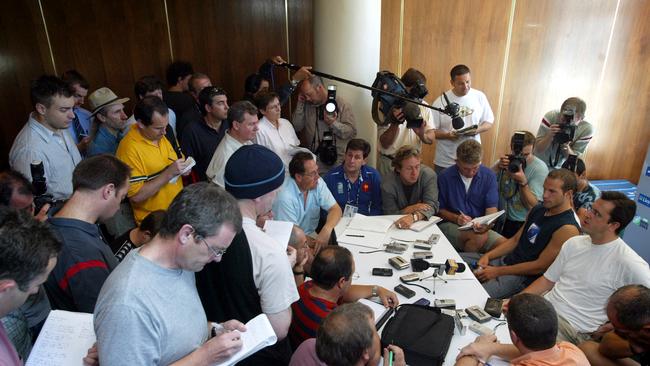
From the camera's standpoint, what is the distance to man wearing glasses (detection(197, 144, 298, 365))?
4.98 ft

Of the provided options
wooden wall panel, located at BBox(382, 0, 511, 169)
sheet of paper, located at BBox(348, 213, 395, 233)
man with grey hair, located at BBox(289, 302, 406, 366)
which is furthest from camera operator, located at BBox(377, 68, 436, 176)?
man with grey hair, located at BBox(289, 302, 406, 366)

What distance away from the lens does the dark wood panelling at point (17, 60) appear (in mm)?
4727

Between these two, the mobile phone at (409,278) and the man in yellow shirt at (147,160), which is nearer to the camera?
the mobile phone at (409,278)

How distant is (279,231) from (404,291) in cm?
82

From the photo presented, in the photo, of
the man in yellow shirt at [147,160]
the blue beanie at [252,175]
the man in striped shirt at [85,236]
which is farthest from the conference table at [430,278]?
the man in striped shirt at [85,236]

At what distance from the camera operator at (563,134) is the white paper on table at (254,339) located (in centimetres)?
353

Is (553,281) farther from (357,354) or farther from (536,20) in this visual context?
(536,20)

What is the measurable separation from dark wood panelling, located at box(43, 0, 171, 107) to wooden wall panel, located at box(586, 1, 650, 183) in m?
5.72

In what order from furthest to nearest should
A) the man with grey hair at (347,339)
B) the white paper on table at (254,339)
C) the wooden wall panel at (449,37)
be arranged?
the wooden wall panel at (449,37), the man with grey hair at (347,339), the white paper on table at (254,339)

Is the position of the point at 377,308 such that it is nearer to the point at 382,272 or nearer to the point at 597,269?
the point at 382,272

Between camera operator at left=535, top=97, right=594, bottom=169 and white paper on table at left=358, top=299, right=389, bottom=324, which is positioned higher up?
camera operator at left=535, top=97, right=594, bottom=169

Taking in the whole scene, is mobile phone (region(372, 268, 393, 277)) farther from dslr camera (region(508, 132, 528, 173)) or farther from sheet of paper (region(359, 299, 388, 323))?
dslr camera (region(508, 132, 528, 173))

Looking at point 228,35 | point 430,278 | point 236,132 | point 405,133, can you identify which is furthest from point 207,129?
point 228,35

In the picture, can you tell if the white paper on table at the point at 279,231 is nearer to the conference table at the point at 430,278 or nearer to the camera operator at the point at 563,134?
the conference table at the point at 430,278
